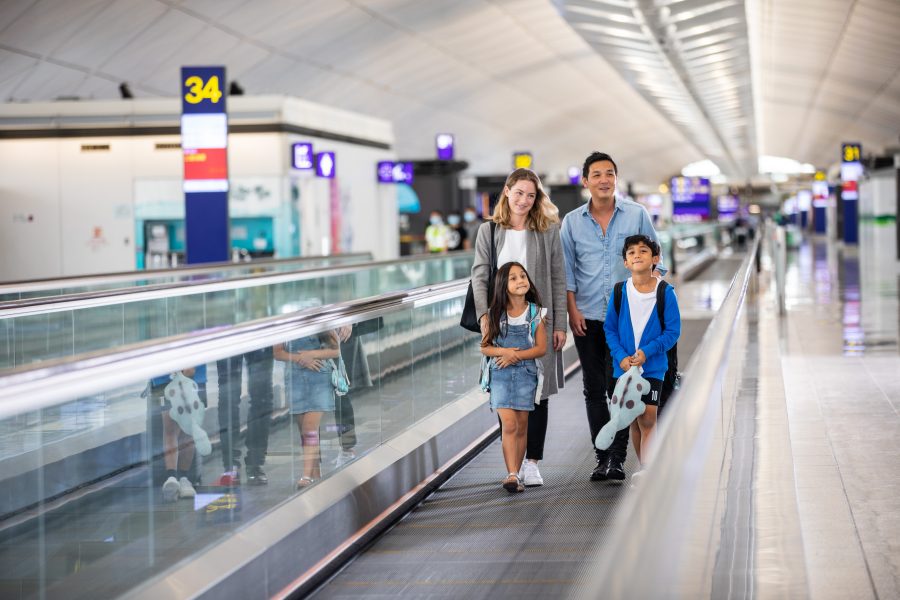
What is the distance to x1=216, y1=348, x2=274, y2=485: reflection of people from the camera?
467cm

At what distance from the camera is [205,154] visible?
49.6 ft

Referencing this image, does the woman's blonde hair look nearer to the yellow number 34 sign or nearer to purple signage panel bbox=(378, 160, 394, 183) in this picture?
the yellow number 34 sign

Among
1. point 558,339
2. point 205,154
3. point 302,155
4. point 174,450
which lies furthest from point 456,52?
point 174,450

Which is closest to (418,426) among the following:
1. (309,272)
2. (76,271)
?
(309,272)

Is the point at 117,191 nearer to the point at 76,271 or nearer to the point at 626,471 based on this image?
the point at 76,271

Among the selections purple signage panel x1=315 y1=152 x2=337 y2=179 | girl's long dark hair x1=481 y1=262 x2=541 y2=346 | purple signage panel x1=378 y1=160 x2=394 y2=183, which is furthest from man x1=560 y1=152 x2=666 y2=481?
purple signage panel x1=378 y1=160 x2=394 y2=183

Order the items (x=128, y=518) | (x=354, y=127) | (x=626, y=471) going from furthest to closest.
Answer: (x=354, y=127) < (x=626, y=471) < (x=128, y=518)

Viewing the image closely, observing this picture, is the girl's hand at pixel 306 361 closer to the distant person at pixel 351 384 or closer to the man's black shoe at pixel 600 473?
the distant person at pixel 351 384

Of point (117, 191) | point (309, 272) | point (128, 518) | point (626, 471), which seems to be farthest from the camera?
point (117, 191)

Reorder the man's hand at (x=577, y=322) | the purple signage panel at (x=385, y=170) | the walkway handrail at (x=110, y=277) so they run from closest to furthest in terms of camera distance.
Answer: the man's hand at (x=577, y=322) → the walkway handrail at (x=110, y=277) → the purple signage panel at (x=385, y=170)

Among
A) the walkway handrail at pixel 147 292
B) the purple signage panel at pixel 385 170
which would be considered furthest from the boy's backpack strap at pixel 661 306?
the purple signage panel at pixel 385 170

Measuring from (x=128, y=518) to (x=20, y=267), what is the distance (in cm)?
1930

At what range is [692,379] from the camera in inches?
139

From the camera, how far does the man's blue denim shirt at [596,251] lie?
259 inches
